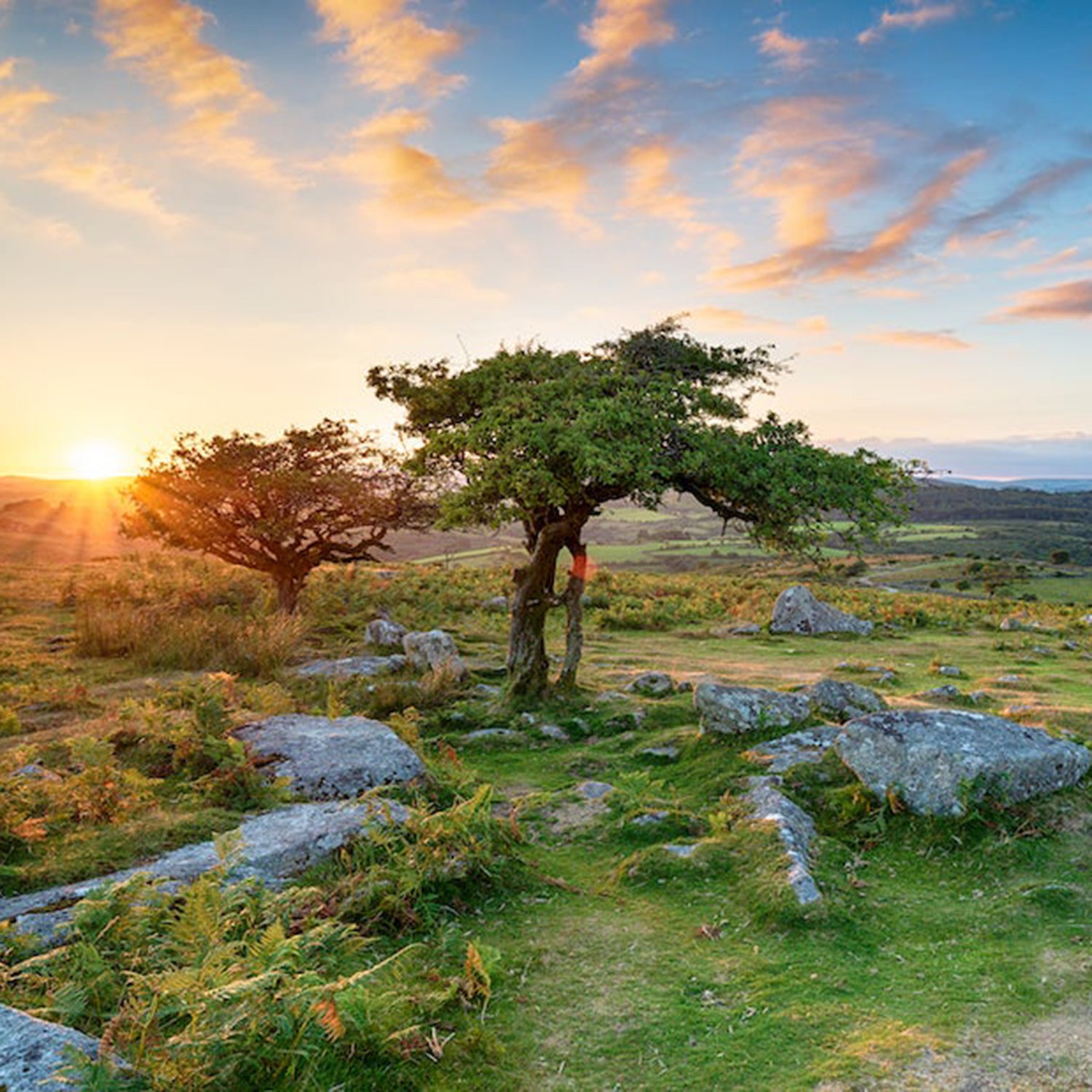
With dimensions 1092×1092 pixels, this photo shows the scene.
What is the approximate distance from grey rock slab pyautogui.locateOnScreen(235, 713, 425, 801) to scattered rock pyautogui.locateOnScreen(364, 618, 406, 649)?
12035mm

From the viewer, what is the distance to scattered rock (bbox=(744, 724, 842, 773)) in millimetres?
12080

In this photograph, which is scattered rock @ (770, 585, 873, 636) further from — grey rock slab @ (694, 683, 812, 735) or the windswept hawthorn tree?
grey rock slab @ (694, 683, 812, 735)

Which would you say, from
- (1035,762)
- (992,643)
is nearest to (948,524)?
(992,643)

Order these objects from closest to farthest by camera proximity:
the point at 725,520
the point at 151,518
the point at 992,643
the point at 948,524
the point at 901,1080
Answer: the point at 901,1080
the point at 725,520
the point at 151,518
the point at 992,643
the point at 948,524

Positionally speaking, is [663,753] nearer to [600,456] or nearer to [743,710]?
[743,710]

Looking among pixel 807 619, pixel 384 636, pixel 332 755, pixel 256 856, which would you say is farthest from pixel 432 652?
pixel 807 619

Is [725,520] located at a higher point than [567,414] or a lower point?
lower

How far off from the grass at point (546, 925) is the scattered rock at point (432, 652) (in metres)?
4.78

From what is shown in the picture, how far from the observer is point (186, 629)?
2222cm

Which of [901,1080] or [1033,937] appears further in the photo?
[1033,937]

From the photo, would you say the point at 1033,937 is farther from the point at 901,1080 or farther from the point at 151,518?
the point at 151,518

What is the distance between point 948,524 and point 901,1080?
178 meters

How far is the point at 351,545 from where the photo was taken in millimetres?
31375

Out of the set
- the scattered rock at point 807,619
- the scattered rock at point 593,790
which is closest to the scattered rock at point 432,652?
the scattered rock at point 593,790
